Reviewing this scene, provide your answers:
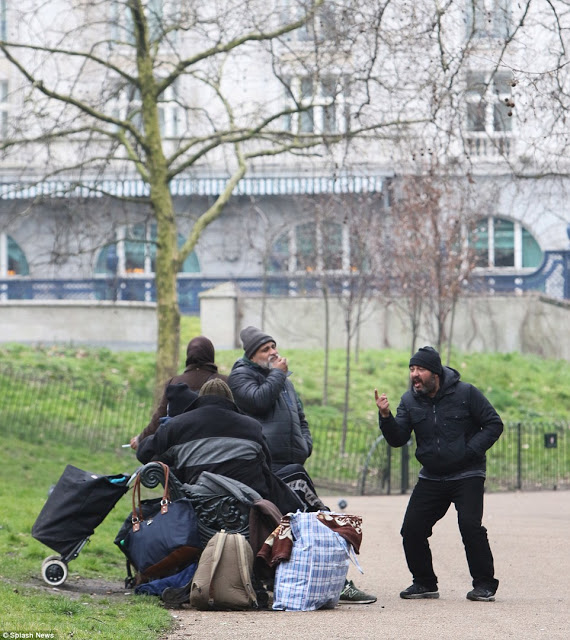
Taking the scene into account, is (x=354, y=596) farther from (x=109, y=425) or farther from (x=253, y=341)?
(x=109, y=425)

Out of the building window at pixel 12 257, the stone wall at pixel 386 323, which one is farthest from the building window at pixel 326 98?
the building window at pixel 12 257

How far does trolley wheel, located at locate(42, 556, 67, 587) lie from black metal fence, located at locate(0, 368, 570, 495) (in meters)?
9.89

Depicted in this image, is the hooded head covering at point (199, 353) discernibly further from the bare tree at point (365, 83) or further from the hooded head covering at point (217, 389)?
the bare tree at point (365, 83)

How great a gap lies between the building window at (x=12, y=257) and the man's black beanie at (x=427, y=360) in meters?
28.2

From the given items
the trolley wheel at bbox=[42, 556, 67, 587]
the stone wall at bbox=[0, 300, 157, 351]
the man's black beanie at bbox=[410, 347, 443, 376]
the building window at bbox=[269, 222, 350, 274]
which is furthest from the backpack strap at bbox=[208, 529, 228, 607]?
the stone wall at bbox=[0, 300, 157, 351]

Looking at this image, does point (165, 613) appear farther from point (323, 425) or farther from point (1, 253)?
point (1, 253)

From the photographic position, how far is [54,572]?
893cm

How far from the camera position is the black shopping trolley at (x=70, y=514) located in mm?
8898

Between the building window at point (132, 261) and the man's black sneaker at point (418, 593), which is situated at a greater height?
the building window at point (132, 261)

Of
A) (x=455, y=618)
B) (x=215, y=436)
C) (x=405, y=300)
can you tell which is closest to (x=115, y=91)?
(x=405, y=300)

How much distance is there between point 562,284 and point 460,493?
72.9 ft

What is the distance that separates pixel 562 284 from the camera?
3033 cm

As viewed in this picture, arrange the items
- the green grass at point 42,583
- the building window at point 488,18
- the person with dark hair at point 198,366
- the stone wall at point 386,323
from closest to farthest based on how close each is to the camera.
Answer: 1. the green grass at point 42,583
2. the person with dark hair at point 198,366
3. the building window at point 488,18
4. the stone wall at point 386,323

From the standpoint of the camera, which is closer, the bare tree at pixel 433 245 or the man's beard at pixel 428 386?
the man's beard at pixel 428 386
